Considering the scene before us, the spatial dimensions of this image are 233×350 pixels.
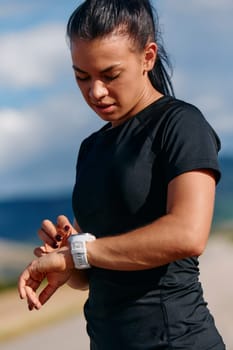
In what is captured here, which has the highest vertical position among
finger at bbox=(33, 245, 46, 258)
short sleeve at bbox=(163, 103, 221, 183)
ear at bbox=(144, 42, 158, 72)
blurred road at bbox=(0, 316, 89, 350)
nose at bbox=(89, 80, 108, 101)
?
ear at bbox=(144, 42, 158, 72)

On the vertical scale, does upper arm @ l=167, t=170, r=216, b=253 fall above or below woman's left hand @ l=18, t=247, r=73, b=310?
above

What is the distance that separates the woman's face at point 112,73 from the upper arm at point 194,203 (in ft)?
0.80

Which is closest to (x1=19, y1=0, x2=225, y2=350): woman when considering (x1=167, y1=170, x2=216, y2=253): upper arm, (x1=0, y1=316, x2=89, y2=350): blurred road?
(x1=167, y1=170, x2=216, y2=253): upper arm

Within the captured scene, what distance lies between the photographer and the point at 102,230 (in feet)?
6.53

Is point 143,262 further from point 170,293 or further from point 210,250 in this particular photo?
point 210,250

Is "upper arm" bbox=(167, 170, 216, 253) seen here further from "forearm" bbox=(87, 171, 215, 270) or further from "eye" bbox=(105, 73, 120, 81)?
"eye" bbox=(105, 73, 120, 81)

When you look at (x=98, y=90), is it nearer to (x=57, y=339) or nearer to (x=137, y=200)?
(x=137, y=200)

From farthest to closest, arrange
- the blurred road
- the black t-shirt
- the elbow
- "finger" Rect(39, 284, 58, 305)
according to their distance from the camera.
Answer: the blurred road
"finger" Rect(39, 284, 58, 305)
the black t-shirt
the elbow

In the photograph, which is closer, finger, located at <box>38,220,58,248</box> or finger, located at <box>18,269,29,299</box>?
finger, located at <box>18,269,29,299</box>

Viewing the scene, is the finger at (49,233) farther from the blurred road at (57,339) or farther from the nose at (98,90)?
the blurred road at (57,339)

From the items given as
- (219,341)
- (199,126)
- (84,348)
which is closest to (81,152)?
(199,126)

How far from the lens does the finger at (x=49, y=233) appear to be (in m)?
2.11

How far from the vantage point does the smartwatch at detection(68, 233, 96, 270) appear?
1.90 m

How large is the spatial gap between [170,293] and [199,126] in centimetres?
37
